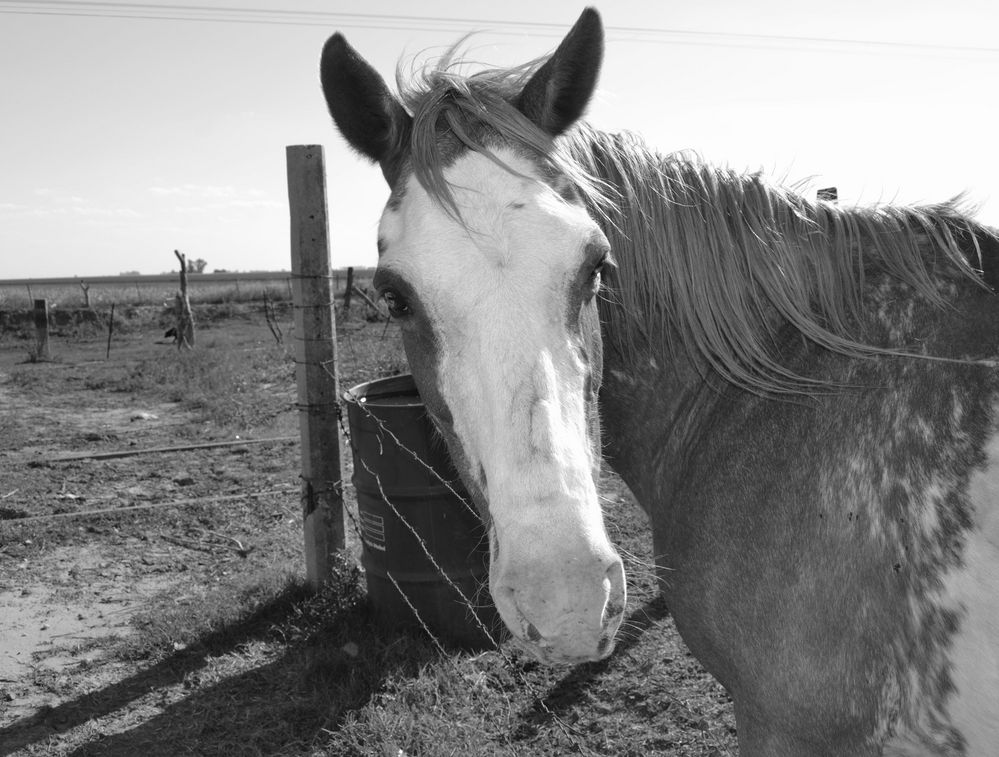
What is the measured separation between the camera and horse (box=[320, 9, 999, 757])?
1528 millimetres

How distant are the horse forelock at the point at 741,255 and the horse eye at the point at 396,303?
59cm

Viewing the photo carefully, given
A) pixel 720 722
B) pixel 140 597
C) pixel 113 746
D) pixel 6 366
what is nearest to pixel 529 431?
pixel 720 722

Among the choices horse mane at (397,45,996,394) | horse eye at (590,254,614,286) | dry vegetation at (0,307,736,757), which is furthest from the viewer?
dry vegetation at (0,307,736,757)

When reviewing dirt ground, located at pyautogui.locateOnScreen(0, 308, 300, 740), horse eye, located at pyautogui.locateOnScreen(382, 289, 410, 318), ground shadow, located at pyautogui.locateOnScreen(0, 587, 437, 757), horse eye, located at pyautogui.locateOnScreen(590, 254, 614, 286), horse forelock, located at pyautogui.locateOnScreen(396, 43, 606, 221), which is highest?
horse forelock, located at pyautogui.locateOnScreen(396, 43, 606, 221)

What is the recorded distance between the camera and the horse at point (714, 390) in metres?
1.53

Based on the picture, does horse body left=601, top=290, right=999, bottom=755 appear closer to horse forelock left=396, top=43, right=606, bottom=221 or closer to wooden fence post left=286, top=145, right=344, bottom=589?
horse forelock left=396, top=43, right=606, bottom=221

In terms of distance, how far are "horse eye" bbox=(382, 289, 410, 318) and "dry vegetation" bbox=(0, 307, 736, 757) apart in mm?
766

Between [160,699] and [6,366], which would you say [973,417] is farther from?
[6,366]

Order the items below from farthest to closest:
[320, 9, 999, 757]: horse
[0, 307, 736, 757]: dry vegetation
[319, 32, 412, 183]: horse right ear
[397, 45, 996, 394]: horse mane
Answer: [0, 307, 736, 757]: dry vegetation → [319, 32, 412, 183]: horse right ear → [397, 45, 996, 394]: horse mane → [320, 9, 999, 757]: horse

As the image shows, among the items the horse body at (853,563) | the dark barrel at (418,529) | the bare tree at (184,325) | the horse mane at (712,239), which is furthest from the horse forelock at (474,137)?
the bare tree at (184,325)

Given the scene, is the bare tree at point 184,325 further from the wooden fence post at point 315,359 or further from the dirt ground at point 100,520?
the wooden fence post at point 315,359

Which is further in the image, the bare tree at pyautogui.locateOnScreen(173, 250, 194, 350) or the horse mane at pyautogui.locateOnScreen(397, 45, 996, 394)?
the bare tree at pyautogui.locateOnScreen(173, 250, 194, 350)

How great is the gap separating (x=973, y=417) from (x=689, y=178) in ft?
3.16

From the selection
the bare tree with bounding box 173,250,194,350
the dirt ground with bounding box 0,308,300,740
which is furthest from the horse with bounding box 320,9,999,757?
the bare tree with bounding box 173,250,194,350
